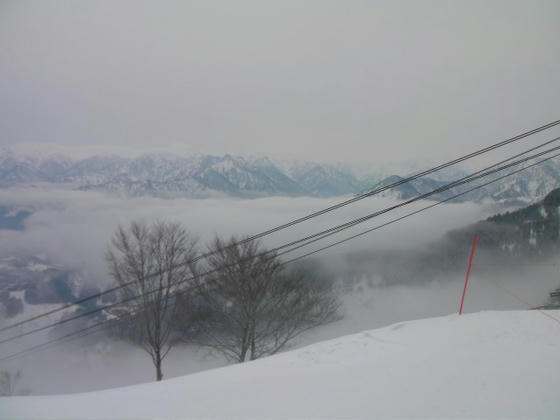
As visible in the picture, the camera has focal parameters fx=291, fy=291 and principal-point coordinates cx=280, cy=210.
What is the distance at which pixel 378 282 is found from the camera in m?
45.2

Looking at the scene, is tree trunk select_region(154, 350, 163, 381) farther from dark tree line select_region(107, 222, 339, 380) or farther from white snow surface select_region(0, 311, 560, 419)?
white snow surface select_region(0, 311, 560, 419)

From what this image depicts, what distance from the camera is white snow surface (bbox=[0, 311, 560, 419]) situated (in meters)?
4.09

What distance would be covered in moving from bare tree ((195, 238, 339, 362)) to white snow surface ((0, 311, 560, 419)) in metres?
6.04

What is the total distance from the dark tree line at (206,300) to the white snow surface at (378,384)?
592cm

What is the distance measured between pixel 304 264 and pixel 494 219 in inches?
1843

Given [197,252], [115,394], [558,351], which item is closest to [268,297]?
[197,252]

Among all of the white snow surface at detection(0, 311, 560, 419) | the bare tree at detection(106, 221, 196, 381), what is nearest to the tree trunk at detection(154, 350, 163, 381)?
the bare tree at detection(106, 221, 196, 381)

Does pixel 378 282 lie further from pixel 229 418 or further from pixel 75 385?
pixel 229 418

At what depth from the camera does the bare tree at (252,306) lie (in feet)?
40.3

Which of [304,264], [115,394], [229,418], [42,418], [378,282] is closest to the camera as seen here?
[229,418]

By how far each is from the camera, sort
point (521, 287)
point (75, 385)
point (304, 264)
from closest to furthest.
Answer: point (304, 264) < point (521, 287) < point (75, 385)

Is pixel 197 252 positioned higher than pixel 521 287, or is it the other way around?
pixel 197 252

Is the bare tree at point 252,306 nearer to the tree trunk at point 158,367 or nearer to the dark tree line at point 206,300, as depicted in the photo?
the dark tree line at point 206,300

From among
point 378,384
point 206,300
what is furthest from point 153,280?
point 378,384
